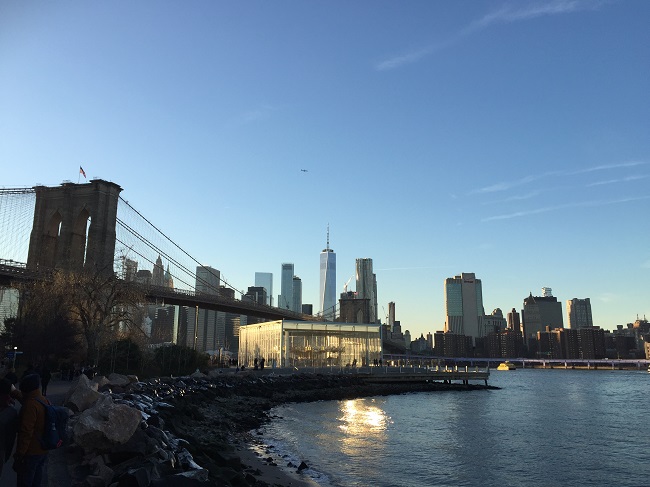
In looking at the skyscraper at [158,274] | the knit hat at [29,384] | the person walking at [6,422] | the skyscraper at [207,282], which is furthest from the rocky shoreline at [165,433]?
the skyscraper at [207,282]

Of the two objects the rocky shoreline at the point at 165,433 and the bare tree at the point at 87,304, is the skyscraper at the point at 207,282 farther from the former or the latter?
the rocky shoreline at the point at 165,433

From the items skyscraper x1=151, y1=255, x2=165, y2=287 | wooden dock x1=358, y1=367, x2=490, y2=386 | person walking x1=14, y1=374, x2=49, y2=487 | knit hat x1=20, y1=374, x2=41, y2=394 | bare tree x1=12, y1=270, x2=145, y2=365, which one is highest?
skyscraper x1=151, y1=255, x2=165, y2=287

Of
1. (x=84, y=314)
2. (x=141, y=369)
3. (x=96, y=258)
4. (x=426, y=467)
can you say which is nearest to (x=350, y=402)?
(x=141, y=369)

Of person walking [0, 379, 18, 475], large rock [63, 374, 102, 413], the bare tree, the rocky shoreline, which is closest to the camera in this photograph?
person walking [0, 379, 18, 475]

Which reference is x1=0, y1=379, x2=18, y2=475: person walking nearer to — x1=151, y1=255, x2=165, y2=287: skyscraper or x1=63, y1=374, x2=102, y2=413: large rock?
x1=63, y1=374, x2=102, y2=413: large rock

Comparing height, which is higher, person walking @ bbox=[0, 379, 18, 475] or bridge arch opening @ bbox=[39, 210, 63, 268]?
bridge arch opening @ bbox=[39, 210, 63, 268]

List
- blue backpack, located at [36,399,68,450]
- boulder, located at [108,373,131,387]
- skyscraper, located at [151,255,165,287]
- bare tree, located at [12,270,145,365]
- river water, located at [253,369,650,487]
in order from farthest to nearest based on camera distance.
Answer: skyscraper, located at [151,255,165,287], bare tree, located at [12,270,145,365], boulder, located at [108,373,131,387], river water, located at [253,369,650,487], blue backpack, located at [36,399,68,450]

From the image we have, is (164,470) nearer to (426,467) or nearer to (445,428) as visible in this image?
(426,467)

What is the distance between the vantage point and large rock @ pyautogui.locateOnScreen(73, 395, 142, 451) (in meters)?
11.8

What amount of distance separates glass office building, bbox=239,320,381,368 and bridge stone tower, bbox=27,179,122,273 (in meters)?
25.5

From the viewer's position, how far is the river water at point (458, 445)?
20672 mm

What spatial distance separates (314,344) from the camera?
76.1 metres

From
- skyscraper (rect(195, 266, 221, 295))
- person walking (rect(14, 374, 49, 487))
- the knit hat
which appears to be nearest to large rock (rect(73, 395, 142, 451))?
person walking (rect(14, 374, 49, 487))

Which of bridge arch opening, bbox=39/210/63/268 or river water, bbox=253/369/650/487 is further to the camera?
bridge arch opening, bbox=39/210/63/268
